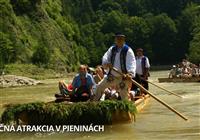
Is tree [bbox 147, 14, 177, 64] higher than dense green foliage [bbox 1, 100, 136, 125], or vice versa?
tree [bbox 147, 14, 177, 64]

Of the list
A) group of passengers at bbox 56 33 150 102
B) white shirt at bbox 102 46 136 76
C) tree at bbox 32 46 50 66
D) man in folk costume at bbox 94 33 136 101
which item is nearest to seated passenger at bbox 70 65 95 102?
group of passengers at bbox 56 33 150 102

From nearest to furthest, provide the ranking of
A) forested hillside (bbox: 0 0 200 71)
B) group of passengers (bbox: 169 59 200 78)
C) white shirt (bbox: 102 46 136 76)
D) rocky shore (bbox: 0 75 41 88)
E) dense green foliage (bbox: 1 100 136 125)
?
dense green foliage (bbox: 1 100 136 125) < white shirt (bbox: 102 46 136 76) < group of passengers (bbox: 169 59 200 78) < rocky shore (bbox: 0 75 41 88) < forested hillside (bbox: 0 0 200 71)

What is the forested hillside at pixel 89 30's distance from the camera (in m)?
75.7

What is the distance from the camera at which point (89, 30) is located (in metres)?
133

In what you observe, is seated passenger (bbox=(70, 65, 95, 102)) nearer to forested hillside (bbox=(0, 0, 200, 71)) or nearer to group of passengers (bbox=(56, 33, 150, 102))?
group of passengers (bbox=(56, 33, 150, 102))

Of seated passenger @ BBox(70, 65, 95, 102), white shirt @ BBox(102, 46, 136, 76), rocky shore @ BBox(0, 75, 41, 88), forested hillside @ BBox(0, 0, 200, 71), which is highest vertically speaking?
forested hillside @ BBox(0, 0, 200, 71)

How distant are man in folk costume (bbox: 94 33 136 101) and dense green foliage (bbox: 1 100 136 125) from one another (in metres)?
1.03

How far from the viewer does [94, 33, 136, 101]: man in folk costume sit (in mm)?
13711

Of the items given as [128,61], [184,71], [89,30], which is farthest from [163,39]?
[128,61]

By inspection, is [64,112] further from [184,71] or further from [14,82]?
[14,82]

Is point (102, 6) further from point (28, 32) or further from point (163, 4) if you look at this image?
point (28, 32)

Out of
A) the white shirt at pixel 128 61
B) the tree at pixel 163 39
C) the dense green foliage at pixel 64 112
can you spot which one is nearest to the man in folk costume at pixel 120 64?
the white shirt at pixel 128 61

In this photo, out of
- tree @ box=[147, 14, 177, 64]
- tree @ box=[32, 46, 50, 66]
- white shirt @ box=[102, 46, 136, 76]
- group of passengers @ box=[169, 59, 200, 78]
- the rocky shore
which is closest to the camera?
white shirt @ box=[102, 46, 136, 76]

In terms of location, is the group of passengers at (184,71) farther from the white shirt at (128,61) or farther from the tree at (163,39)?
the tree at (163,39)
